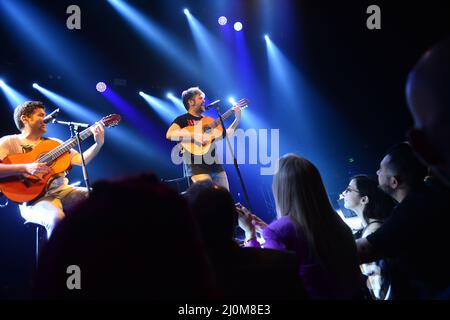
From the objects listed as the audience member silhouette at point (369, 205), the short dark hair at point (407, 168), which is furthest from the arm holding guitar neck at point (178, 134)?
the short dark hair at point (407, 168)

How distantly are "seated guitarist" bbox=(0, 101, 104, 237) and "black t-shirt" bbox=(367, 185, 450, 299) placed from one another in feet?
8.63

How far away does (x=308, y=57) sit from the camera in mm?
7508

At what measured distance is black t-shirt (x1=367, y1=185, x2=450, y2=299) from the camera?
178 centimetres

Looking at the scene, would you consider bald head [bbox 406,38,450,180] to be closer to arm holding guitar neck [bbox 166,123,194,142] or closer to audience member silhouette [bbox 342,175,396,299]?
audience member silhouette [bbox 342,175,396,299]

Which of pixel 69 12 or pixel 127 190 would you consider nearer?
pixel 127 190

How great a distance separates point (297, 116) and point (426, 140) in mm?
7399

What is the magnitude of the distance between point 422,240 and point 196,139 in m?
3.59

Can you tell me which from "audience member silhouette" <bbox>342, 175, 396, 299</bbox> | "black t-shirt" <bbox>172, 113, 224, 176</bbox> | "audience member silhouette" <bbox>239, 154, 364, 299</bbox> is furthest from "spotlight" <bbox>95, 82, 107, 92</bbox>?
"audience member silhouette" <bbox>239, 154, 364, 299</bbox>

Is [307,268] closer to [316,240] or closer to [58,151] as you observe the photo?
[316,240]

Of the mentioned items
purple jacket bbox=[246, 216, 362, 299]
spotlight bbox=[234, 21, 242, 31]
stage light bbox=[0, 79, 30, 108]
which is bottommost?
purple jacket bbox=[246, 216, 362, 299]

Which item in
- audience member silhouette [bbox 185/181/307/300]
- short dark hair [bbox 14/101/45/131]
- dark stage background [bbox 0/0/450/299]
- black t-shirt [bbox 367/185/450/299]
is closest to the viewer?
audience member silhouette [bbox 185/181/307/300]

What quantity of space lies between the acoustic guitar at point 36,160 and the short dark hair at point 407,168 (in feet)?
9.49
